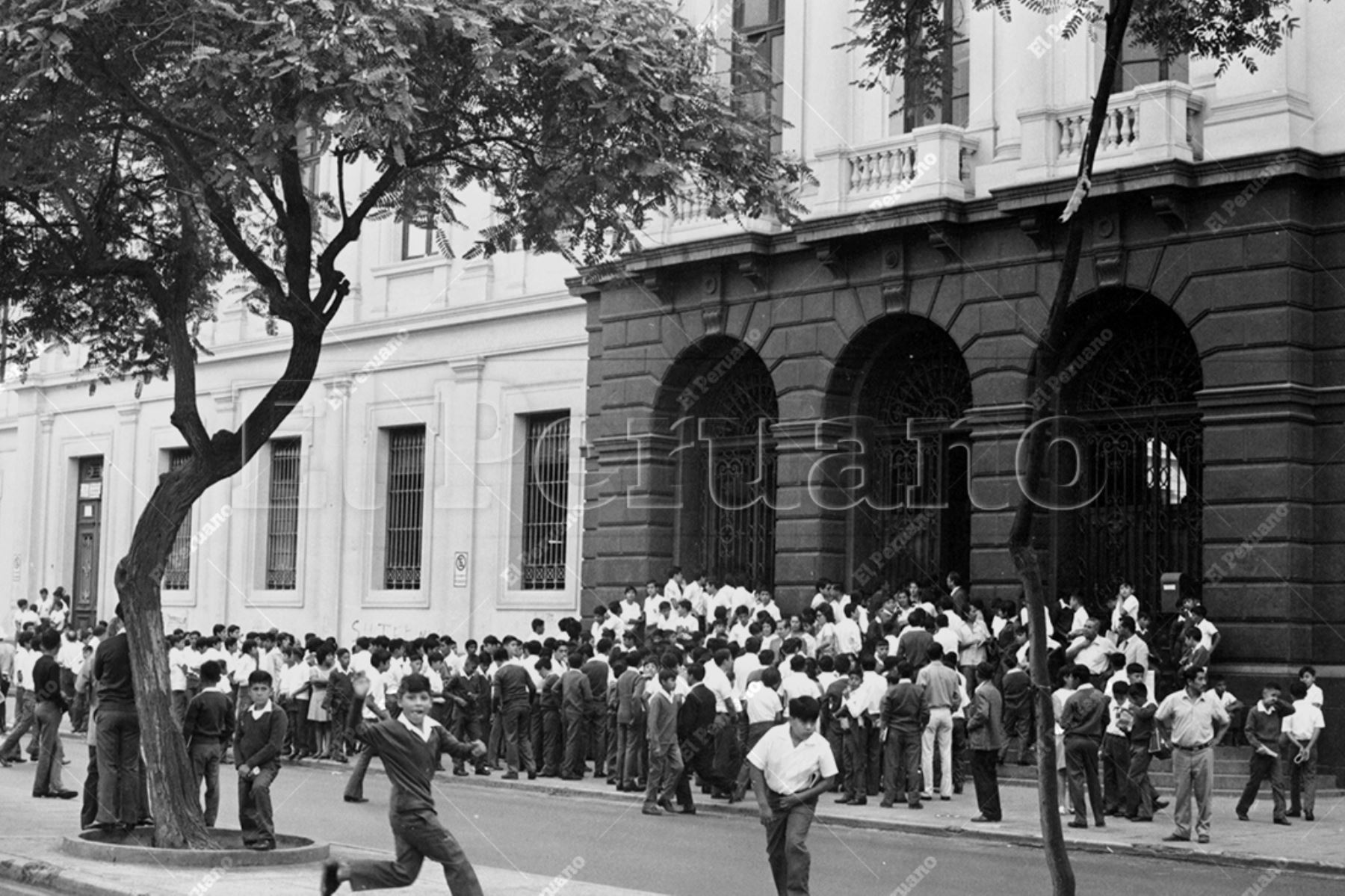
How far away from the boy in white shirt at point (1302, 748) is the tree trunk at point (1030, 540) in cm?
909

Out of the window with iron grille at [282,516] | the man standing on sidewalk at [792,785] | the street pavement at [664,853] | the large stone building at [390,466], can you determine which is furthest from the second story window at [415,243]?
the man standing on sidewalk at [792,785]

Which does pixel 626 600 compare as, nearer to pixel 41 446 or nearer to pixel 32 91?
pixel 32 91

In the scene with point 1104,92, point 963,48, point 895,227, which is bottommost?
point 1104,92

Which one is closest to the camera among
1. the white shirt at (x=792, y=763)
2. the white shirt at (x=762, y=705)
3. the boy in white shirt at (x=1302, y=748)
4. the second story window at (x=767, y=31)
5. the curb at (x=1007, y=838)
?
the white shirt at (x=792, y=763)

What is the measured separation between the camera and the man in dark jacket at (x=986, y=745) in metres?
18.2

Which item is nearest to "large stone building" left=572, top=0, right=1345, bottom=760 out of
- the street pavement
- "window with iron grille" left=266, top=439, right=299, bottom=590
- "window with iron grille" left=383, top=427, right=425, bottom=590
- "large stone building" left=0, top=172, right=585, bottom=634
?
"large stone building" left=0, top=172, right=585, bottom=634

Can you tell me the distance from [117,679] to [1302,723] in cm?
1131

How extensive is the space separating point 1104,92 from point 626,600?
1758 cm

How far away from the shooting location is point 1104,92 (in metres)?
10.3

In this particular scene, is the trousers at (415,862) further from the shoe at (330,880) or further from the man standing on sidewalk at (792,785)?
the man standing on sidewalk at (792,785)

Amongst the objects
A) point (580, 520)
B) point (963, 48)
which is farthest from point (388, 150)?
point (580, 520)

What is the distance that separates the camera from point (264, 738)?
14.5m

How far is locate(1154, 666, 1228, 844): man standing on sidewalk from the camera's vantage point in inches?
663

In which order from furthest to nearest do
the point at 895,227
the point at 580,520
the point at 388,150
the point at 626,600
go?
the point at 580,520 → the point at 626,600 → the point at 895,227 → the point at 388,150
